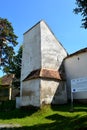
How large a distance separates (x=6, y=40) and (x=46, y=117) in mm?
17404

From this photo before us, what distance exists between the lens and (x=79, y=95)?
28672 millimetres

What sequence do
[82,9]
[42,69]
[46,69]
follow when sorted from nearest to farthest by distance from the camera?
[82,9]
[42,69]
[46,69]

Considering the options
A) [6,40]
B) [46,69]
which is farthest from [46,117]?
[6,40]

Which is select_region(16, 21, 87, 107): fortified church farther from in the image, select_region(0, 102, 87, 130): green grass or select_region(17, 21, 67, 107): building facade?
select_region(0, 102, 87, 130): green grass

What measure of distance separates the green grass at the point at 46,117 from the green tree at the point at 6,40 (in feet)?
23.6

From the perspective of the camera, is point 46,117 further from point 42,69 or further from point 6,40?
point 6,40

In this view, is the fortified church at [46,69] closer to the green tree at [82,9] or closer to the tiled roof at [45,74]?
the tiled roof at [45,74]

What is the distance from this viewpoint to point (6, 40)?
1398 inches

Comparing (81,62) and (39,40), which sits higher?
(39,40)

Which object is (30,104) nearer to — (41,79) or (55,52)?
(41,79)

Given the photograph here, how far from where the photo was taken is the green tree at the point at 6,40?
34.9m

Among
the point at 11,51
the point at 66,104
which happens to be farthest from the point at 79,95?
the point at 11,51

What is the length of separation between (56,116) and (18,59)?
74.6ft

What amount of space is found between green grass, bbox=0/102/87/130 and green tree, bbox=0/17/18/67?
718 cm
